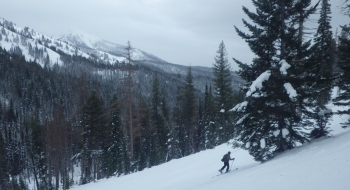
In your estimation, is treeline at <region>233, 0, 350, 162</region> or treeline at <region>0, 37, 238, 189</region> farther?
treeline at <region>0, 37, 238, 189</region>

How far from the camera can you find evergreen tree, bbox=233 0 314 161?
1026 centimetres

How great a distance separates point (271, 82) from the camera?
10.3 m

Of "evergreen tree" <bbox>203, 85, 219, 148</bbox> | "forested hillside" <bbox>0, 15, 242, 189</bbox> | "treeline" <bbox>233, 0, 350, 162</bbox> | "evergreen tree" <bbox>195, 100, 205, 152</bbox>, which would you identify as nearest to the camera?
"treeline" <bbox>233, 0, 350, 162</bbox>

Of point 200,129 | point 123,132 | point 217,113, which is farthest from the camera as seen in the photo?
point 200,129

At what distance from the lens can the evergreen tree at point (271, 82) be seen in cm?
1026

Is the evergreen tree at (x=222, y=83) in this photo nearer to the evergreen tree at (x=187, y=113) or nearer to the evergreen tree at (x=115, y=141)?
the evergreen tree at (x=187, y=113)

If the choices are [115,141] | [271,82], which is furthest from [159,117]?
[271,82]

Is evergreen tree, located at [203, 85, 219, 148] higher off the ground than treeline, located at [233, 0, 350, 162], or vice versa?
treeline, located at [233, 0, 350, 162]

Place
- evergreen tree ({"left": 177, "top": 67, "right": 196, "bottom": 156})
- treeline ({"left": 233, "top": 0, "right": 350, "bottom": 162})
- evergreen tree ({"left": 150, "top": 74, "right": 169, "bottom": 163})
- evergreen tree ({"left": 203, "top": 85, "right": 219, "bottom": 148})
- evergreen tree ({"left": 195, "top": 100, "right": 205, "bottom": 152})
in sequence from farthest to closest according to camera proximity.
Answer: evergreen tree ({"left": 195, "top": 100, "right": 205, "bottom": 152}) < evergreen tree ({"left": 203, "top": 85, "right": 219, "bottom": 148}) < evergreen tree ({"left": 150, "top": 74, "right": 169, "bottom": 163}) < evergreen tree ({"left": 177, "top": 67, "right": 196, "bottom": 156}) < treeline ({"left": 233, "top": 0, "right": 350, "bottom": 162})

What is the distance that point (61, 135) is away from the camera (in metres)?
32.4

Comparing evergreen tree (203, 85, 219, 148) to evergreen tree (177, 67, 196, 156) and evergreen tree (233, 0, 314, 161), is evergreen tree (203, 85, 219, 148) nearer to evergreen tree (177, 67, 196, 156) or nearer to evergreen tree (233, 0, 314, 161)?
evergreen tree (177, 67, 196, 156)

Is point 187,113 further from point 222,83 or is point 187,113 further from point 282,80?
point 282,80

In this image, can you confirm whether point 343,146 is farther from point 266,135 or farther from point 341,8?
point 341,8

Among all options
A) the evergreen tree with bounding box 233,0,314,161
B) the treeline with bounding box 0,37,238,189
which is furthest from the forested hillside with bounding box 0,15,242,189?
the evergreen tree with bounding box 233,0,314,161
